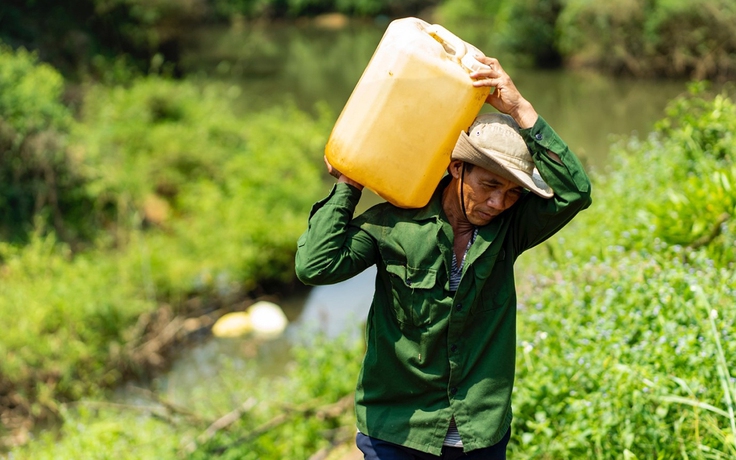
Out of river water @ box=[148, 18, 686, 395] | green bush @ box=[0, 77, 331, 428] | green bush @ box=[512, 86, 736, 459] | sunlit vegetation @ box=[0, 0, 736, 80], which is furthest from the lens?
sunlit vegetation @ box=[0, 0, 736, 80]

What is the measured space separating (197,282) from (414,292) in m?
6.92

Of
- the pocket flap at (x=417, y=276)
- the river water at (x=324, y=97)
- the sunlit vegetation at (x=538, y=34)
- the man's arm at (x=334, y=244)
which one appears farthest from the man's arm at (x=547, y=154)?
the sunlit vegetation at (x=538, y=34)

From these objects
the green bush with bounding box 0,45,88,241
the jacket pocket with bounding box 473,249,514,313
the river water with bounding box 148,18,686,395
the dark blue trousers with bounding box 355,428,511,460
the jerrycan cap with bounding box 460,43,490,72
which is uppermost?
the jerrycan cap with bounding box 460,43,490,72

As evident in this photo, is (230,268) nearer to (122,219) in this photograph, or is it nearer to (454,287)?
(122,219)

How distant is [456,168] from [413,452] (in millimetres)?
877

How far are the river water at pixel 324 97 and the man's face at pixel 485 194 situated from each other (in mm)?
3592

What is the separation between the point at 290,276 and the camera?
921cm

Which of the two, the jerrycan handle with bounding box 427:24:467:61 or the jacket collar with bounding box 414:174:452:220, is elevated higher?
the jerrycan handle with bounding box 427:24:467:61

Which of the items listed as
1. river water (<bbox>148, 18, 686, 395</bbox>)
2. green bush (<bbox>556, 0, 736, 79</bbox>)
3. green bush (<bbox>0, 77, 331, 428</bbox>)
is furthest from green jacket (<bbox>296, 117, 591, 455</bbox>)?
green bush (<bbox>556, 0, 736, 79</bbox>)

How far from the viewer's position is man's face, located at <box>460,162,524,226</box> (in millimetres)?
2160

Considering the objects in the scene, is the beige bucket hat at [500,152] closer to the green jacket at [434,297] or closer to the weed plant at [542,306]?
the green jacket at [434,297]

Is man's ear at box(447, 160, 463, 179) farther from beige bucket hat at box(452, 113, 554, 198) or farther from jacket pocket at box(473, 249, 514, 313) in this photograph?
jacket pocket at box(473, 249, 514, 313)

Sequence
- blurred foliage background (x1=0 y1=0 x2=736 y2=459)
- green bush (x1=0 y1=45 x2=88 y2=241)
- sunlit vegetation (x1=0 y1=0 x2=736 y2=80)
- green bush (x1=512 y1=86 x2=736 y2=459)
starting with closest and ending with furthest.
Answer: green bush (x1=512 y1=86 x2=736 y2=459), blurred foliage background (x1=0 y1=0 x2=736 y2=459), green bush (x1=0 y1=45 x2=88 y2=241), sunlit vegetation (x1=0 y1=0 x2=736 y2=80)

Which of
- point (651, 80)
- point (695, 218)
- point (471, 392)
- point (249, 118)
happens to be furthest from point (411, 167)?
point (651, 80)
